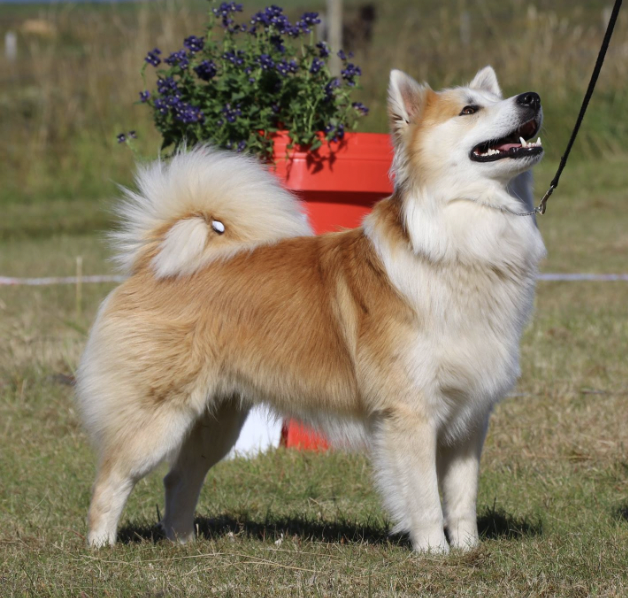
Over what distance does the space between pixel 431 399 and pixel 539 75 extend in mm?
11103

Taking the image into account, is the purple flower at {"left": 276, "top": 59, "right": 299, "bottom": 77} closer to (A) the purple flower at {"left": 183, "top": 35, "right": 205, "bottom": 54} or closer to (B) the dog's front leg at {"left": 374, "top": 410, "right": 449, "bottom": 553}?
(A) the purple flower at {"left": 183, "top": 35, "right": 205, "bottom": 54}

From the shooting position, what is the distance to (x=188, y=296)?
10.9 feet

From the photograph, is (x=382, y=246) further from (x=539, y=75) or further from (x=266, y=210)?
Answer: (x=539, y=75)

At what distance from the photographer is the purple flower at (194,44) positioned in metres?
4.38

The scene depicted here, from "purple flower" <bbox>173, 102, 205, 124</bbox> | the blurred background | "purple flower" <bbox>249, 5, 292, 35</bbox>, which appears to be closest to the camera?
"purple flower" <bbox>173, 102, 205, 124</bbox>

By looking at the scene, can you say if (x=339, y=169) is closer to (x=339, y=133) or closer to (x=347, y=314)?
(x=339, y=133)

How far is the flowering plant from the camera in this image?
436 cm

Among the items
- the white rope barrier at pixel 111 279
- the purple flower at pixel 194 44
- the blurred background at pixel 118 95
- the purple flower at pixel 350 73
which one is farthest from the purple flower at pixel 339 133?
the blurred background at pixel 118 95

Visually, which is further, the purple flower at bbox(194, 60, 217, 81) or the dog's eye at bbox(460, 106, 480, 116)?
the purple flower at bbox(194, 60, 217, 81)

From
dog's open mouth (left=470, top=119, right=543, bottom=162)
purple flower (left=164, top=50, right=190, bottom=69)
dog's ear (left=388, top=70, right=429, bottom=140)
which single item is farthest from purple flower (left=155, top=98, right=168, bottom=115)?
dog's open mouth (left=470, top=119, right=543, bottom=162)

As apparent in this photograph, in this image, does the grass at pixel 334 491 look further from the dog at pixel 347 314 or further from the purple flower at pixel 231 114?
the purple flower at pixel 231 114

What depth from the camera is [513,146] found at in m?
3.12

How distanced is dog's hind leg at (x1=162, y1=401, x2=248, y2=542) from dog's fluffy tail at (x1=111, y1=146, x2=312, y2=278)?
0.66 m

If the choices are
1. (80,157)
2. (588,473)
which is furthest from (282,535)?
(80,157)
